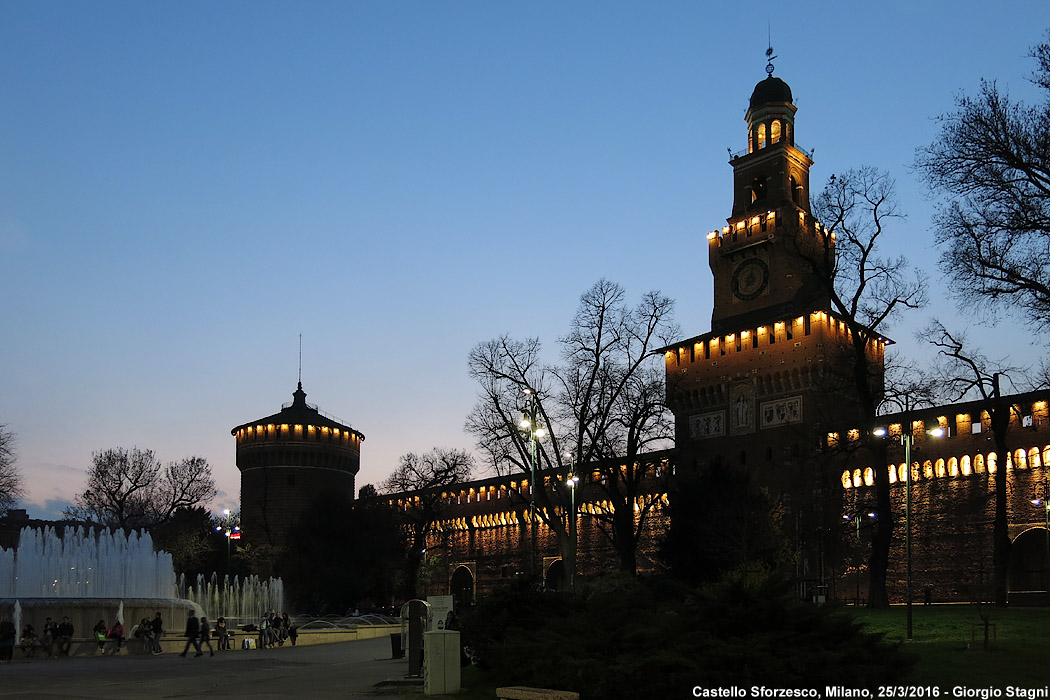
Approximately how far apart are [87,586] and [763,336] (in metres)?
36.4

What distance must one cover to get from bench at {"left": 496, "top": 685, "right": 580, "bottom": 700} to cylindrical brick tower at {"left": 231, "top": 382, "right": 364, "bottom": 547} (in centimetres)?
6280

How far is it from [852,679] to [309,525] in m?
55.0

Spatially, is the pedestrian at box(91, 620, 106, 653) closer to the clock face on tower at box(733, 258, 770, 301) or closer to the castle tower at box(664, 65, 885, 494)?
the castle tower at box(664, 65, 885, 494)

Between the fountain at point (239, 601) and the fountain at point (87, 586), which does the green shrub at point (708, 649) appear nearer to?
the fountain at point (87, 586)

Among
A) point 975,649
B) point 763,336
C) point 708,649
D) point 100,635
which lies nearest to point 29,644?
point 100,635

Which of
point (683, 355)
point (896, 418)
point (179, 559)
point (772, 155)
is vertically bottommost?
point (179, 559)

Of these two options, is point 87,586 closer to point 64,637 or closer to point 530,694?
point 64,637

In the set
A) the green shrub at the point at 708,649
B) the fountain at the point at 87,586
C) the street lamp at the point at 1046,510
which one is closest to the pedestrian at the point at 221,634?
the fountain at the point at 87,586

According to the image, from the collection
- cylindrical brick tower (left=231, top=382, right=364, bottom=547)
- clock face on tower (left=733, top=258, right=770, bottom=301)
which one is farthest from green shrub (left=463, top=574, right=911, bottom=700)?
cylindrical brick tower (left=231, top=382, right=364, bottom=547)

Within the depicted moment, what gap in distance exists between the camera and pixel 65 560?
34.8 m

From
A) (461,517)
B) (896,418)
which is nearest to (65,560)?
(896,418)

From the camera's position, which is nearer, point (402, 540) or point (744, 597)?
point (744, 597)

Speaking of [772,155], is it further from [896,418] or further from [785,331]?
[896,418]

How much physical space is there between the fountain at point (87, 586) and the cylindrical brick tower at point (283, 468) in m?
35.4
